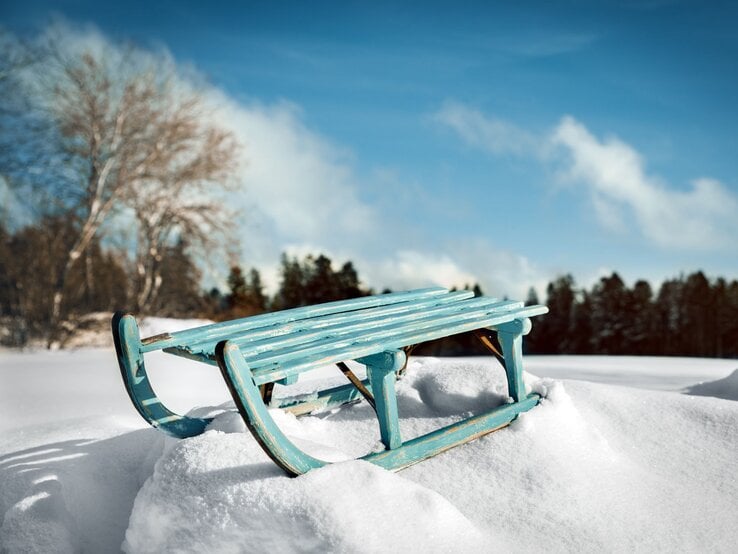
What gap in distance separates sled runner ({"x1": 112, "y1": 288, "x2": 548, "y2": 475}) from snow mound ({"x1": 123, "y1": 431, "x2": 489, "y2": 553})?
124 mm

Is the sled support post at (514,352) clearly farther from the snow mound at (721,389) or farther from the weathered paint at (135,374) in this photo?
the snow mound at (721,389)

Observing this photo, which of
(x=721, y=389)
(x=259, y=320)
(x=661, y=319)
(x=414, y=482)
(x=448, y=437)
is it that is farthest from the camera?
(x=661, y=319)

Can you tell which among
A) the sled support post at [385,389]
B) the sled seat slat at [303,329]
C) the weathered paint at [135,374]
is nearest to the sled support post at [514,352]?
the sled seat slat at [303,329]

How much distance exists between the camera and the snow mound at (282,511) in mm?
1941

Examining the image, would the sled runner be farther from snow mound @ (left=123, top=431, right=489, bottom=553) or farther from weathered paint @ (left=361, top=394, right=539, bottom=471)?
snow mound @ (left=123, top=431, right=489, bottom=553)

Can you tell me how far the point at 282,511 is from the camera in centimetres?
198

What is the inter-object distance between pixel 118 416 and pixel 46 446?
75cm

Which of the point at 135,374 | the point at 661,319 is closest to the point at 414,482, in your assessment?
the point at 135,374

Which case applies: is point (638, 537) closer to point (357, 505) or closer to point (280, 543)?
point (357, 505)

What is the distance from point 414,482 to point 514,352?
3.46ft

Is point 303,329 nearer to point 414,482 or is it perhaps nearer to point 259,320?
point 259,320

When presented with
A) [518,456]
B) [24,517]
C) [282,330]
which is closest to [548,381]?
[518,456]

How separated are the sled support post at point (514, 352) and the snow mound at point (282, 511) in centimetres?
111

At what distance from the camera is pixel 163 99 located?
1183 cm
